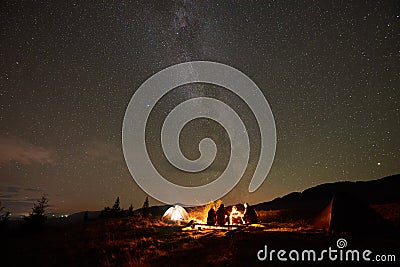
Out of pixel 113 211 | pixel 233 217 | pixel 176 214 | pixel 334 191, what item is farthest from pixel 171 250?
pixel 334 191

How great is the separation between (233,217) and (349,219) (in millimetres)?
6947

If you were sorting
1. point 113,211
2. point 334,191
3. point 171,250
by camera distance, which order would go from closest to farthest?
1. point 171,250
2. point 113,211
3. point 334,191

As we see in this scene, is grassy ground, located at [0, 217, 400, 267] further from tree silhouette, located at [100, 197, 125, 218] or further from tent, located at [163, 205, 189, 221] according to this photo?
tree silhouette, located at [100, 197, 125, 218]

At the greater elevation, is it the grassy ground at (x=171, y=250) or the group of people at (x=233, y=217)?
the group of people at (x=233, y=217)

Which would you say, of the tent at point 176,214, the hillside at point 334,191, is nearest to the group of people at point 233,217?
the tent at point 176,214

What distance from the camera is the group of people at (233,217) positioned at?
1775 centimetres

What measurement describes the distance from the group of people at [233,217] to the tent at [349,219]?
431 cm

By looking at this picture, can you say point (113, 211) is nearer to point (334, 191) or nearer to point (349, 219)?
point (349, 219)

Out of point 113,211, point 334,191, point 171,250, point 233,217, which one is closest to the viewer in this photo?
point 171,250

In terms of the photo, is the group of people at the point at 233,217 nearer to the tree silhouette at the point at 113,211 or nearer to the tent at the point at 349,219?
the tent at the point at 349,219

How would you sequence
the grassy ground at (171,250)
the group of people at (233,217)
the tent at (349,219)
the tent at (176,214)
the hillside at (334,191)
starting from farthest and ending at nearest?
1. the hillside at (334,191)
2. the tent at (176,214)
3. the group of people at (233,217)
4. the tent at (349,219)
5. the grassy ground at (171,250)

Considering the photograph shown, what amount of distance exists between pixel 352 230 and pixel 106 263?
11.5 meters

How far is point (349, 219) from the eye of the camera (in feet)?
44.9

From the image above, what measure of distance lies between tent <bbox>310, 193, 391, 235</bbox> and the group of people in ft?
14.2
